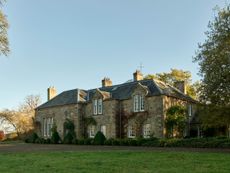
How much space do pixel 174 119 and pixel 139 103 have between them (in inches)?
171

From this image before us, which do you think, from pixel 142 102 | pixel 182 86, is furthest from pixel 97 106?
pixel 182 86

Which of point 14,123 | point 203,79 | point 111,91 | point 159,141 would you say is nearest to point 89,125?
point 111,91

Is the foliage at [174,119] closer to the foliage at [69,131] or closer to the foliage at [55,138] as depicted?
the foliage at [69,131]

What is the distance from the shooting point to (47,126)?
4853 centimetres

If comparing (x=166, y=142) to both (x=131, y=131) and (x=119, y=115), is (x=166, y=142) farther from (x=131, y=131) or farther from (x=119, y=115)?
(x=119, y=115)

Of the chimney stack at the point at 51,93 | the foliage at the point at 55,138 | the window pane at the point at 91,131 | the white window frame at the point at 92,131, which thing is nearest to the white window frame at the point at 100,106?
the white window frame at the point at 92,131

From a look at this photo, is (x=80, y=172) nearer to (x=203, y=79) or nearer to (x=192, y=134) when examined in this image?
(x=203, y=79)

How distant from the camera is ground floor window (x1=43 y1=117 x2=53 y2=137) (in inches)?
1890

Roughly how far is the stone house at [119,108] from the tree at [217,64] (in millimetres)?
8947

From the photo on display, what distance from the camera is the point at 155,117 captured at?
36594mm

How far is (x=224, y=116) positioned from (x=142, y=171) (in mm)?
16562

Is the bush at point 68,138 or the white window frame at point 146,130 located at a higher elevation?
the white window frame at point 146,130

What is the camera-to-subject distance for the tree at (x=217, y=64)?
85.7 feet

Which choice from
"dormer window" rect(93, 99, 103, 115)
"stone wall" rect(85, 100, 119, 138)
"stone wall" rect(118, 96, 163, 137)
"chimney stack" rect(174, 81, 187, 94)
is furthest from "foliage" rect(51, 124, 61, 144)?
"chimney stack" rect(174, 81, 187, 94)
